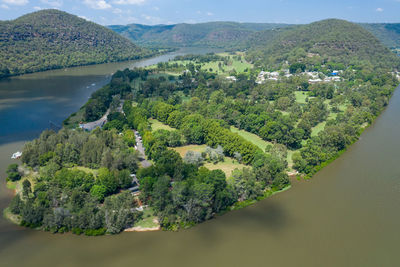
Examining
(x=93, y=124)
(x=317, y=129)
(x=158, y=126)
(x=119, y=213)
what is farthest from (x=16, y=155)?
(x=317, y=129)

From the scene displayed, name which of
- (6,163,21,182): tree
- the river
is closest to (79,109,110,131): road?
the river

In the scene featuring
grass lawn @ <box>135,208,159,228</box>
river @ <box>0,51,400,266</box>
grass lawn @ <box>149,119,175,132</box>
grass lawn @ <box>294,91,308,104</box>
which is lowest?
river @ <box>0,51,400,266</box>

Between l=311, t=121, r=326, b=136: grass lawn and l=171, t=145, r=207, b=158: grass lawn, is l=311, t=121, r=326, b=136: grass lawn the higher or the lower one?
the higher one

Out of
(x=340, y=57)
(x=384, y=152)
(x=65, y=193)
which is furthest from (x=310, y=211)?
(x=340, y=57)

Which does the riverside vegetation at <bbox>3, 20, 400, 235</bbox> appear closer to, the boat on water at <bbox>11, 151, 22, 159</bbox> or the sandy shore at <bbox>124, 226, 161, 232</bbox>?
the sandy shore at <bbox>124, 226, 161, 232</bbox>

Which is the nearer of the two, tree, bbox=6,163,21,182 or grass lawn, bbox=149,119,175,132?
tree, bbox=6,163,21,182

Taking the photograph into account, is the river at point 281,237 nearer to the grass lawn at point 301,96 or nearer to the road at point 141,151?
the road at point 141,151

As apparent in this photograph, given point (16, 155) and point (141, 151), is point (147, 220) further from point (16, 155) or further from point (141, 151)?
point (16, 155)

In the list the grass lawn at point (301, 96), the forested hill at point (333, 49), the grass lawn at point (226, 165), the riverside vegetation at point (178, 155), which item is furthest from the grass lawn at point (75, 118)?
the forested hill at point (333, 49)
